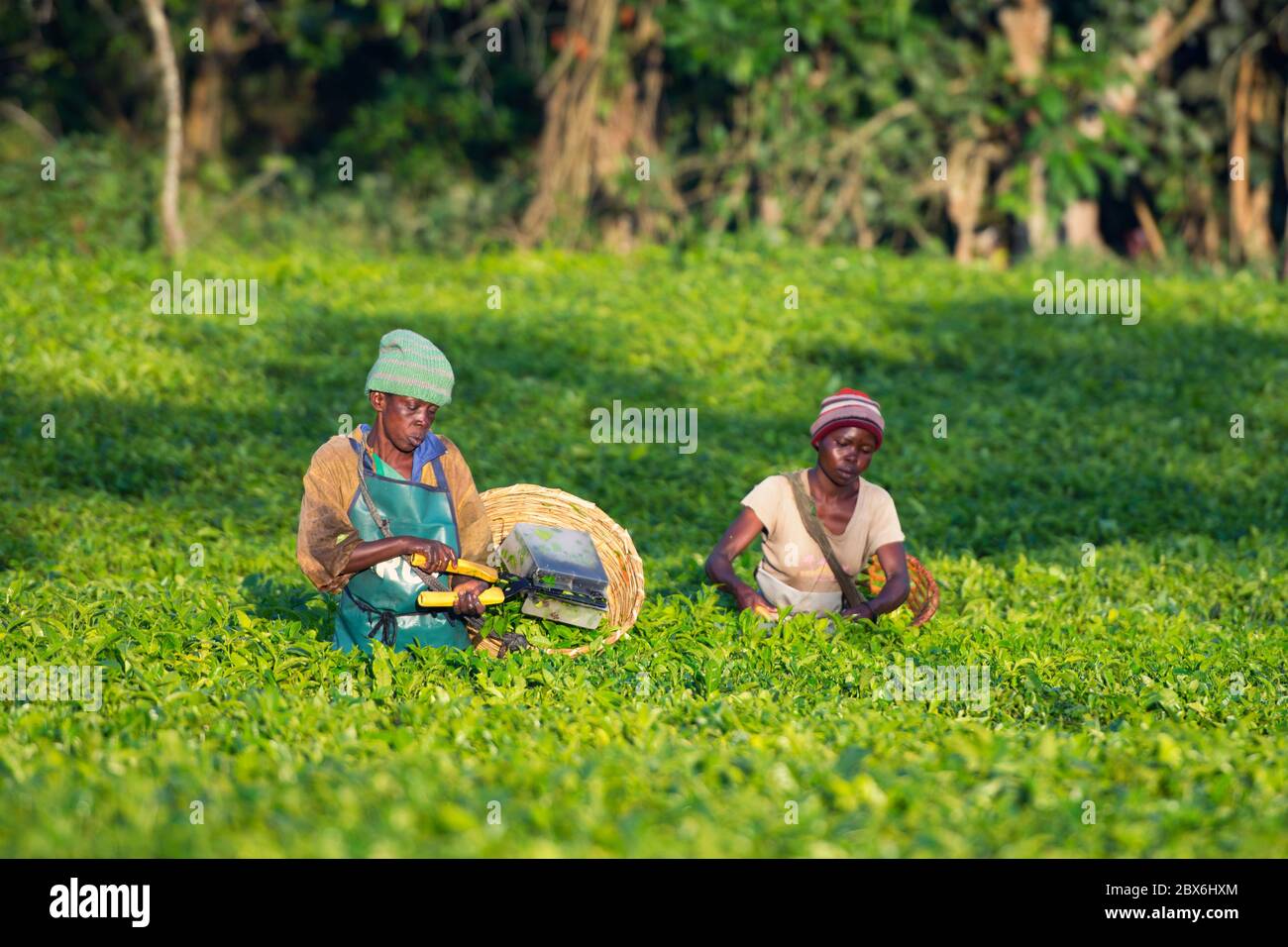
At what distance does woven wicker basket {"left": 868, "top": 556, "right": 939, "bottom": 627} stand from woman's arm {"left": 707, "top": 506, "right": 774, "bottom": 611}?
2.05 ft

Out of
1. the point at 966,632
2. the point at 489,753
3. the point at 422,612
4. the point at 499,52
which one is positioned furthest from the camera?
the point at 499,52

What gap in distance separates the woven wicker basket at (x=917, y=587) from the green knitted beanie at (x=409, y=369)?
7.79 feet

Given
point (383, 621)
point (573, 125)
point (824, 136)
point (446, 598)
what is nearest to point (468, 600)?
point (446, 598)

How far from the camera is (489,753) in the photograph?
17.1 feet

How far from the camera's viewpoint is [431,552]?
244 inches

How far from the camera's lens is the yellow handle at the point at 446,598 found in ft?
20.4

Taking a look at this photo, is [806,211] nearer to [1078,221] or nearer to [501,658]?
[1078,221]

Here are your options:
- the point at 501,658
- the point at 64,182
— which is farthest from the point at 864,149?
the point at 501,658

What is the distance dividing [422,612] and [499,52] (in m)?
14.2

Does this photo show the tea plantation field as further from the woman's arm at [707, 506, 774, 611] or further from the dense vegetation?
the dense vegetation

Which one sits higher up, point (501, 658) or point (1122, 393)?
point (1122, 393)

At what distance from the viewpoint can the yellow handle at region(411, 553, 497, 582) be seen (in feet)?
20.4

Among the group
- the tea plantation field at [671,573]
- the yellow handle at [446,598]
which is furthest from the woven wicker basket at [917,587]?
the yellow handle at [446,598]

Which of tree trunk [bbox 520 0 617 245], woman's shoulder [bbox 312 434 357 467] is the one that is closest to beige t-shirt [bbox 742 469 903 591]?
woman's shoulder [bbox 312 434 357 467]
